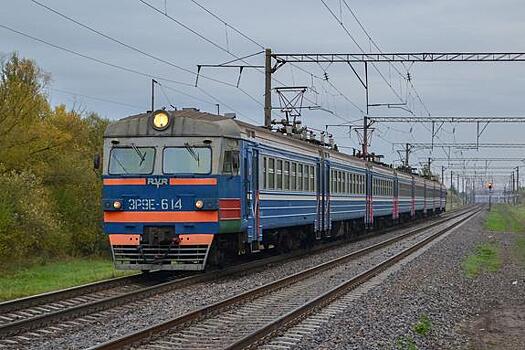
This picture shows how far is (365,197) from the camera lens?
3378 cm

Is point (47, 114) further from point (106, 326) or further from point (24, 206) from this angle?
point (106, 326)

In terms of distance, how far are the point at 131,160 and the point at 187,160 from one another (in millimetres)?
1198

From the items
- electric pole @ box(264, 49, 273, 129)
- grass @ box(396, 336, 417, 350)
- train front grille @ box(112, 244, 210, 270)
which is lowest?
grass @ box(396, 336, 417, 350)

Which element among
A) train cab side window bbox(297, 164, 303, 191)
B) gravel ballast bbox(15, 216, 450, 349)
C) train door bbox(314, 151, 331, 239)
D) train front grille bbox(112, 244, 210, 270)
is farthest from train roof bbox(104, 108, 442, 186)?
train door bbox(314, 151, 331, 239)

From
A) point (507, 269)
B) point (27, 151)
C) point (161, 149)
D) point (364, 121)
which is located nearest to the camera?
point (161, 149)

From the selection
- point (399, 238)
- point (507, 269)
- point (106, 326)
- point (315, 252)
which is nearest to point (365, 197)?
point (399, 238)

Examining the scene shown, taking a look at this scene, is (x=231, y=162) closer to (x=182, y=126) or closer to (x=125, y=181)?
(x=182, y=126)

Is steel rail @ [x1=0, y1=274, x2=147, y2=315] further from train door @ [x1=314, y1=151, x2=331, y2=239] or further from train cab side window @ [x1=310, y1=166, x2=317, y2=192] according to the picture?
train door @ [x1=314, y1=151, x2=331, y2=239]

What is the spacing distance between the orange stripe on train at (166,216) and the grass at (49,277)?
1.79m

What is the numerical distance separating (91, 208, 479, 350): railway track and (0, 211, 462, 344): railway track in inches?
61.3

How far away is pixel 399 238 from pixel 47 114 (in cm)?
1597

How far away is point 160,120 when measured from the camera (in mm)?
16391

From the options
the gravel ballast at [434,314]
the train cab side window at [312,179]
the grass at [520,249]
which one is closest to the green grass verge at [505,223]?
the grass at [520,249]

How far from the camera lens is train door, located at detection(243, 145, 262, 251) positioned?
56.4 feet
